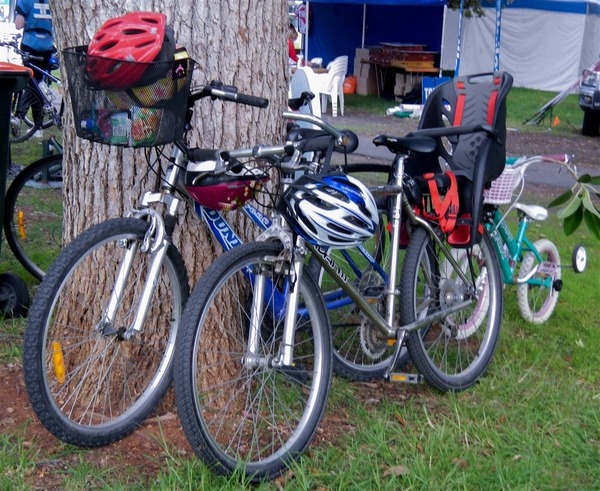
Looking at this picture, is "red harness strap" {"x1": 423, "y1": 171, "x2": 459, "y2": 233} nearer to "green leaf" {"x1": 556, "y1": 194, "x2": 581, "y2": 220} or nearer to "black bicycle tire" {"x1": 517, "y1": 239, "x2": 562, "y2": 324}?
"green leaf" {"x1": 556, "y1": 194, "x2": 581, "y2": 220}

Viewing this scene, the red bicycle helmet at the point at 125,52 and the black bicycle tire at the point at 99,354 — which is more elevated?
the red bicycle helmet at the point at 125,52

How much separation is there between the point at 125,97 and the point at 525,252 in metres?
3.05

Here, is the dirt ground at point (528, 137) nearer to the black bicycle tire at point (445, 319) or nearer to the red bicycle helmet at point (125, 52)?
the black bicycle tire at point (445, 319)

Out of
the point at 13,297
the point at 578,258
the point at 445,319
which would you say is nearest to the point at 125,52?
the point at 445,319

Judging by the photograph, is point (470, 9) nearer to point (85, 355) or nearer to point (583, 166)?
point (583, 166)

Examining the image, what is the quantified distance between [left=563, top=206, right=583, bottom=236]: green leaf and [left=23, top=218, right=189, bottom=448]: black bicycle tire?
231 cm

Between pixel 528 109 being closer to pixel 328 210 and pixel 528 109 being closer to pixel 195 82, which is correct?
pixel 195 82

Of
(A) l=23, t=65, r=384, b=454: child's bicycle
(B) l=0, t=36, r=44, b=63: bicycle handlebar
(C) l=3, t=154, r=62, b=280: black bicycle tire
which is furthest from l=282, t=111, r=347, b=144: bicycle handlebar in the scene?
(B) l=0, t=36, r=44, b=63: bicycle handlebar

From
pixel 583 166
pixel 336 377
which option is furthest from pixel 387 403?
pixel 583 166

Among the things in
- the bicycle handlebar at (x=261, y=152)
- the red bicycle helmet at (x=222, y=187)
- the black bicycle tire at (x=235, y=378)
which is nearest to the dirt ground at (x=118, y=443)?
the black bicycle tire at (x=235, y=378)

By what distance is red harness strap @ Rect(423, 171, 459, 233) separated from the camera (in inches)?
159

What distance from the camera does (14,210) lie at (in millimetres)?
5480

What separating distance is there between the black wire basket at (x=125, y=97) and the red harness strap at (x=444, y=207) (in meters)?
1.46

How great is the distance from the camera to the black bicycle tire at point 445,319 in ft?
12.7
